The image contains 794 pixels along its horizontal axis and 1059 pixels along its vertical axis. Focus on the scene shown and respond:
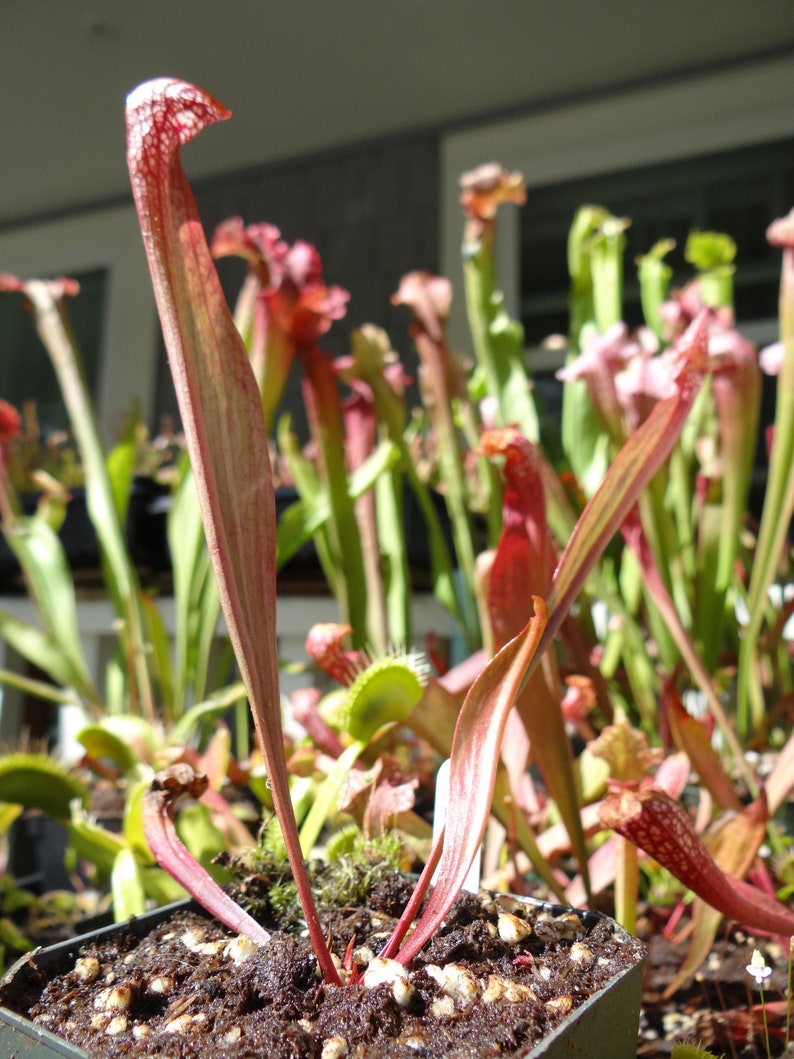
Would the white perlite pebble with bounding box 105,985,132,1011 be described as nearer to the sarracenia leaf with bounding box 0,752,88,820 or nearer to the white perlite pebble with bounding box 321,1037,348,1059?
the white perlite pebble with bounding box 321,1037,348,1059

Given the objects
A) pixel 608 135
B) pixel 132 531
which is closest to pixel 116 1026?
pixel 132 531

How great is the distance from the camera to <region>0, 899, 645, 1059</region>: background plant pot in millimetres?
284

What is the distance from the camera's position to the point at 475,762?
0.36 m

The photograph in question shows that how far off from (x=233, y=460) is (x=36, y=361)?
11.8 feet

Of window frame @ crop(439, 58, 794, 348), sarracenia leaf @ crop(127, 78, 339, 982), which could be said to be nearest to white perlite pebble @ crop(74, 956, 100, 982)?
sarracenia leaf @ crop(127, 78, 339, 982)

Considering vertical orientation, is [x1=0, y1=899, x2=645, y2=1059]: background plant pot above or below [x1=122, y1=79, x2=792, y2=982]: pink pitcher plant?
below

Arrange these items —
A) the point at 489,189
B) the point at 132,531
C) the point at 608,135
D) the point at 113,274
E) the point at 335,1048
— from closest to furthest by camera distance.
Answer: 1. the point at 335,1048
2. the point at 489,189
3. the point at 132,531
4. the point at 608,135
5. the point at 113,274

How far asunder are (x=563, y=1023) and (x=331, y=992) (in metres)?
0.09

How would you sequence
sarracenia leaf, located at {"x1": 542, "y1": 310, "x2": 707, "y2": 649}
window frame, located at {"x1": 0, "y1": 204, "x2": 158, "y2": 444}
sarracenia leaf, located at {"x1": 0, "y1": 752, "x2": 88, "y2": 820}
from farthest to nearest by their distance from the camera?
window frame, located at {"x1": 0, "y1": 204, "x2": 158, "y2": 444}, sarracenia leaf, located at {"x1": 0, "y1": 752, "x2": 88, "y2": 820}, sarracenia leaf, located at {"x1": 542, "y1": 310, "x2": 707, "y2": 649}

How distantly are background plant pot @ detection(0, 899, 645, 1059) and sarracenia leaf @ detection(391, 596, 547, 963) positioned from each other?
69 mm

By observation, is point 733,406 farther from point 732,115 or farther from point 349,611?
point 732,115

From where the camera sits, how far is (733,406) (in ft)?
2.44

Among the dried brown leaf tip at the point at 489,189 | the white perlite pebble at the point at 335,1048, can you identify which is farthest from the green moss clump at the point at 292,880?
the dried brown leaf tip at the point at 489,189

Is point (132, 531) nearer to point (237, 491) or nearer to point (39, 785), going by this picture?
point (39, 785)
